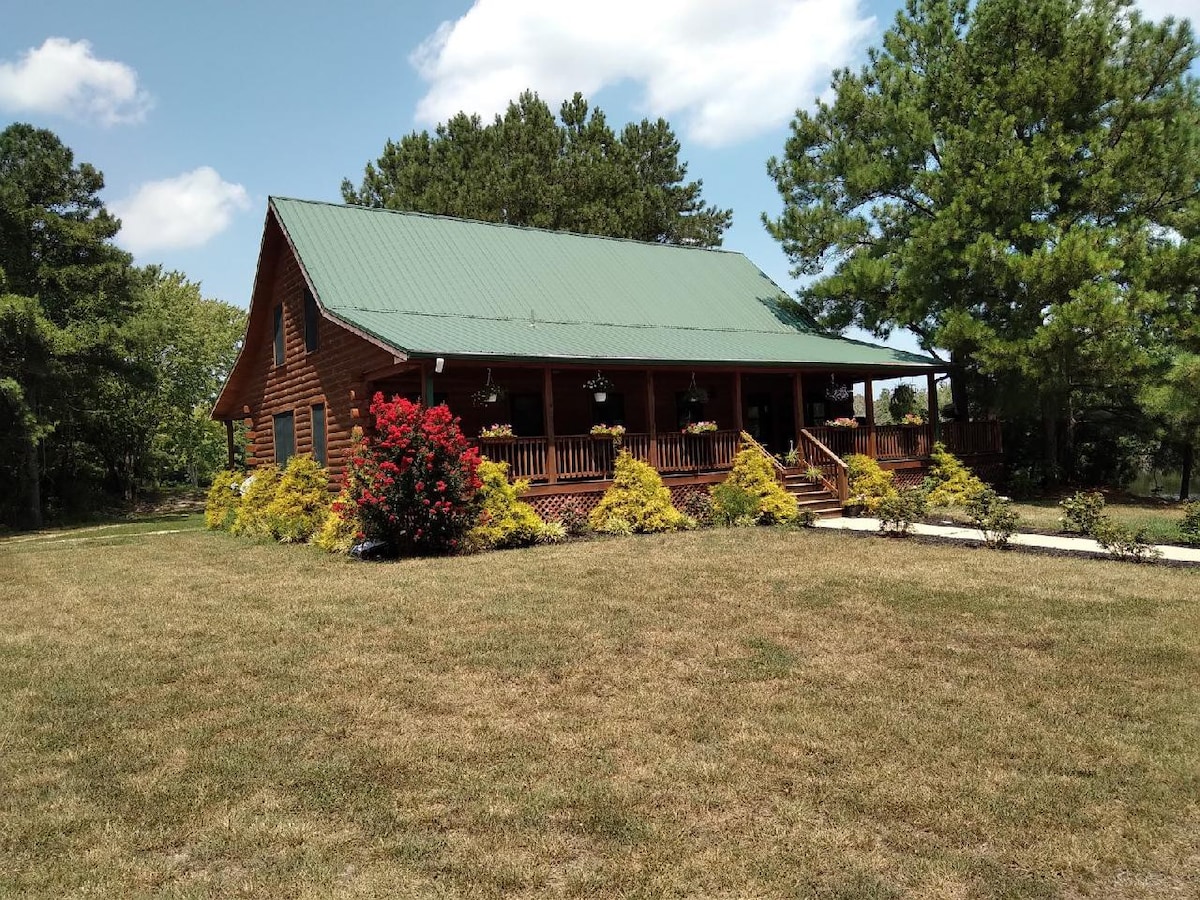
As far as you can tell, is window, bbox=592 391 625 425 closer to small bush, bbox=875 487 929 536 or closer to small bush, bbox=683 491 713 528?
small bush, bbox=683 491 713 528

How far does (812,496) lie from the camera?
55.2 feet

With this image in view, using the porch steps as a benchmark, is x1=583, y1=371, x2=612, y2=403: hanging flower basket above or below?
above

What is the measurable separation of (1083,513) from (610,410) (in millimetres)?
9601

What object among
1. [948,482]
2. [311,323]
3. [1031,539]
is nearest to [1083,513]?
[1031,539]

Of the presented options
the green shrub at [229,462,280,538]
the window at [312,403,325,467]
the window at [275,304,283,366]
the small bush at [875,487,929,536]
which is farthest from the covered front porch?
the window at [275,304,283,366]

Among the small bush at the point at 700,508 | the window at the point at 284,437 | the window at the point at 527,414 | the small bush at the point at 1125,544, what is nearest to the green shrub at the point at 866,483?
the small bush at the point at 700,508

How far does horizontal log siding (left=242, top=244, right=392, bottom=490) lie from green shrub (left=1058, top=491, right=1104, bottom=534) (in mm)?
11483

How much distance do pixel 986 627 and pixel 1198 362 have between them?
1216 centimetres

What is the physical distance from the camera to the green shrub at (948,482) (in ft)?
58.8

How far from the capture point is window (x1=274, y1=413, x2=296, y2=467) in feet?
65.2

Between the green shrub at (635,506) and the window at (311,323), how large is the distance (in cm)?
740

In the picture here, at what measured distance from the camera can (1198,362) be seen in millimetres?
15820

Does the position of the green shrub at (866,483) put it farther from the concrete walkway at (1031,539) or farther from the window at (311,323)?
the window at (311,323)

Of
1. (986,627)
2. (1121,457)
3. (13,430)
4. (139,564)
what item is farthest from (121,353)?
(1121,457)
